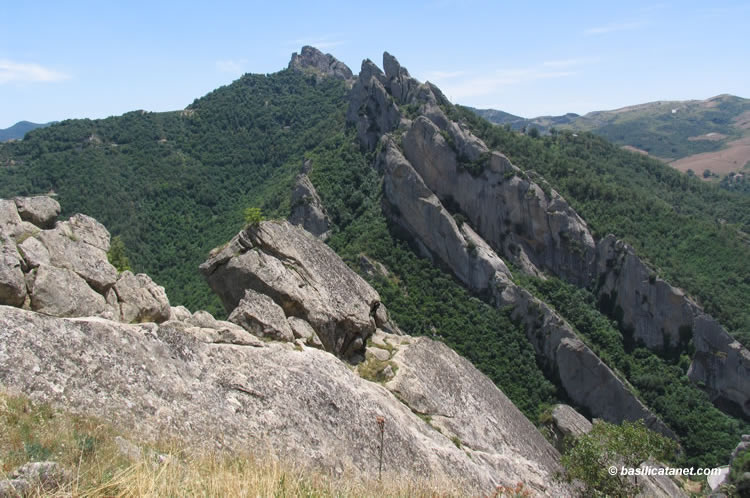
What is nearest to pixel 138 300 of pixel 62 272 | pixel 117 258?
pixel 62 272

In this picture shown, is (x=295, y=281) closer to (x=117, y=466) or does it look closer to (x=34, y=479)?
(x=117, y=466)

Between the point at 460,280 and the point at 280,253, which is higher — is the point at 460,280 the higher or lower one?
the lower one

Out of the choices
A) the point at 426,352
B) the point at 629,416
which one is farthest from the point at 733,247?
the point at 426,352

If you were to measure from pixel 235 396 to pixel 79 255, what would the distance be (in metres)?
8.02

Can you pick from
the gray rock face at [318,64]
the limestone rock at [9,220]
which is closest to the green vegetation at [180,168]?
the gray rock face at [318,64]

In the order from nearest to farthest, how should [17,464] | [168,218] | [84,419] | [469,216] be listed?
[17,464]
[84,419]
[469,216]
[168,218]

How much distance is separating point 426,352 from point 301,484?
13597 millimetres

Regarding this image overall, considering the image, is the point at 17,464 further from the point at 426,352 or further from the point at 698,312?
the point at 698,312

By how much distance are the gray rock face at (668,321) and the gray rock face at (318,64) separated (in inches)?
4631

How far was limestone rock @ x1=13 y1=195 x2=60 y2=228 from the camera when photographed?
1750cm

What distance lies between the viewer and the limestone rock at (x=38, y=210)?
1750cm

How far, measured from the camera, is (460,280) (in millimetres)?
56156

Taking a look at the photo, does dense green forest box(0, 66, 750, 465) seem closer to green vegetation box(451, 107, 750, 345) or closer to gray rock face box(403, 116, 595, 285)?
green vegetation box(451, 107, 750, 345)

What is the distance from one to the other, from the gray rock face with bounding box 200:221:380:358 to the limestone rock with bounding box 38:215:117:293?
445 centimetres
